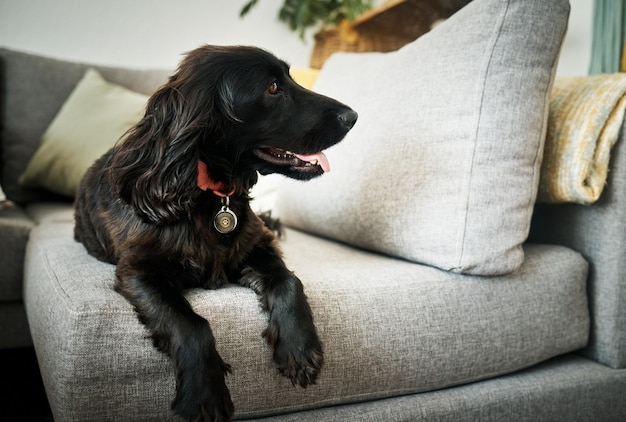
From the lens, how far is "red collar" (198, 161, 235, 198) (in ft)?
3.65

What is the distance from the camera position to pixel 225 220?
1.14 metres

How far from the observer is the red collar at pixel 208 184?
111cm

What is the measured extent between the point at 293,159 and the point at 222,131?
0.17 m

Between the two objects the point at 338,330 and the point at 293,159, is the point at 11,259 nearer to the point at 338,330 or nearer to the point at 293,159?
the point at 293,159

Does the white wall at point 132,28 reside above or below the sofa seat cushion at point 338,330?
above

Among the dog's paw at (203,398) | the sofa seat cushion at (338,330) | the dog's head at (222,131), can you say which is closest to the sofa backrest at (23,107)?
the sofa seat cushion at (338,330)

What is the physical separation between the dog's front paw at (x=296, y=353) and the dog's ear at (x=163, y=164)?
1.08ft

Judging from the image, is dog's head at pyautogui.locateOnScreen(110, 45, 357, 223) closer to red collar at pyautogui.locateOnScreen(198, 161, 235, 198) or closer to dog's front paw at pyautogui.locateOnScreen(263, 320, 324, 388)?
red collar at pyautogui.locateOnScreen(198, 161, 235, 198)

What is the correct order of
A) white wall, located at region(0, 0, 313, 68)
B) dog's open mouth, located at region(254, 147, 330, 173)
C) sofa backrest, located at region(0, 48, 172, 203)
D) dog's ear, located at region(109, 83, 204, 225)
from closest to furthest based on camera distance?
dog's ear, located at region(109, 83, 204, 225) → dog's open mouth, located at region(254, 147, 330, 173) → sofa backrest, located at region(0, 48, 172, 203) → white wall, located at region(0, 0, 313, 68)

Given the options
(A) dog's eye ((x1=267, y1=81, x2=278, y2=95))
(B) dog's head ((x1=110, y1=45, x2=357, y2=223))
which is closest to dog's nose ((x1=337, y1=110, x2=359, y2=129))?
(B) dog's head ((x1=110, y1=45, x2=357, y2=223))

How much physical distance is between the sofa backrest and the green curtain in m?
1.83

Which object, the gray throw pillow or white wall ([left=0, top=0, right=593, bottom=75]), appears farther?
white wall ([left=0, top=0, right=593, bottom=75])

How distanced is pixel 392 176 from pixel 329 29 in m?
2.21

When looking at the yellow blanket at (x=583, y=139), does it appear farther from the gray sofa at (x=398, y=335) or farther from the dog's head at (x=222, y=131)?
the dog's head at (x=222, y=131)
